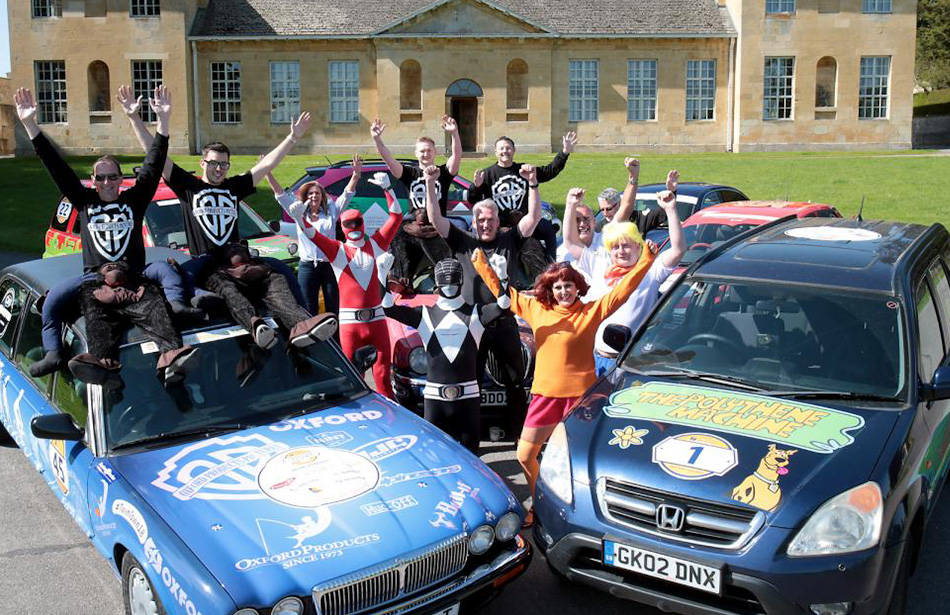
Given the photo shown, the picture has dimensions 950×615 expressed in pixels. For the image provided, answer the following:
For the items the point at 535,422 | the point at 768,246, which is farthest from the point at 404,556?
the point at 768,246

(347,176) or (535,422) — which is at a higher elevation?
(347,176)

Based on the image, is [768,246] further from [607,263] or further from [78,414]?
[78,414]

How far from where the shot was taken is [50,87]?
43906 millimetres

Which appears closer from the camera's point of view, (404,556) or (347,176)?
(404,556)

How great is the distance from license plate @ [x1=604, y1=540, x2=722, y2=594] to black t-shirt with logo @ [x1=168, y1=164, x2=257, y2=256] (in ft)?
11.4

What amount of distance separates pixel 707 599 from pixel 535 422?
180 cm

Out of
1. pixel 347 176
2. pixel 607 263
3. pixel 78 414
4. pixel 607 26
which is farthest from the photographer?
pixel 607 26

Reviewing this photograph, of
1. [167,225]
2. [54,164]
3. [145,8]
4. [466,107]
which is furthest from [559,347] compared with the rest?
[145,8]

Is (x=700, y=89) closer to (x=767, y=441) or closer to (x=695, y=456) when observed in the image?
(x=767, y=441)

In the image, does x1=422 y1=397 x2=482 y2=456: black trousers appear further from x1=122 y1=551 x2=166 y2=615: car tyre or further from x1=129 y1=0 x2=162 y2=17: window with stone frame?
x1=129 y1=0 x2=162 y2=17: window with stone frame

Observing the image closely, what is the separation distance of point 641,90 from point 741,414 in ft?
141

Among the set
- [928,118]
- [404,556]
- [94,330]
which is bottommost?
[404,556]

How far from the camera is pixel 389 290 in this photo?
6.31m

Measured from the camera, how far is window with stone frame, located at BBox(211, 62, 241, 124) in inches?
1759
